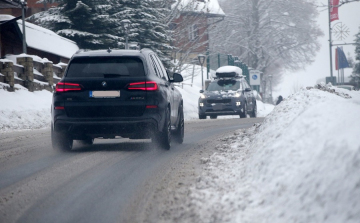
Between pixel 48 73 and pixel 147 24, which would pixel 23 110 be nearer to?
pixel 48 73

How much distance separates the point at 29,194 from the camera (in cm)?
652

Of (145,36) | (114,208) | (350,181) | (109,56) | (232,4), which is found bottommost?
(114,208)

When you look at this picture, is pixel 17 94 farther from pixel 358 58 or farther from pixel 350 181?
pixel 358 58

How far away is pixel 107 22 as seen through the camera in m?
31.9

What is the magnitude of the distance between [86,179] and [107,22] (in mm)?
25121

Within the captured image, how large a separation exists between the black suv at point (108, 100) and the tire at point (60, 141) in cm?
4

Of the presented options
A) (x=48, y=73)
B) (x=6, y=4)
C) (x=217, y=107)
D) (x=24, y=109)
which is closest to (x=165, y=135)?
(x=24, y=109)

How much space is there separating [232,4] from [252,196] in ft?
194

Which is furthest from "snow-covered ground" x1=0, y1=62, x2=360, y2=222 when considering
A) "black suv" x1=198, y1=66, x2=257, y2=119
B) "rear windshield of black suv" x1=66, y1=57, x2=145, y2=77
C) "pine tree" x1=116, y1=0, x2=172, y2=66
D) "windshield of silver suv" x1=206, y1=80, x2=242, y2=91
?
"pine tree" x1=116, y1=0, x2=172, y2=66

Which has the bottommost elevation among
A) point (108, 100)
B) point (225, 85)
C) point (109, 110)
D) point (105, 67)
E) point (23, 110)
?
point (23, 110)

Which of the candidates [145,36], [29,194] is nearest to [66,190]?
[29,194]

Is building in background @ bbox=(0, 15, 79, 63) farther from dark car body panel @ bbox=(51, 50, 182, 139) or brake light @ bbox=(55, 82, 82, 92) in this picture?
dark car body panel @ bbox=(51, 50, 182, 139)

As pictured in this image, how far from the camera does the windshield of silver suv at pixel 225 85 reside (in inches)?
1049

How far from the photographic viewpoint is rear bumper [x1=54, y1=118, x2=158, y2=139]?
31.8ft
